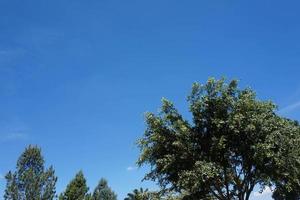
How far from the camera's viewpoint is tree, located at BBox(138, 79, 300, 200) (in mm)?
24438

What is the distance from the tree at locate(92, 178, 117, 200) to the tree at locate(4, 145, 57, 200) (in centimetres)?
2848

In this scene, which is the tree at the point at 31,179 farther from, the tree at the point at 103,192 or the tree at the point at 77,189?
the tree at the point at 103,192

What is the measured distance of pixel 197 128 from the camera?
86.4 ft

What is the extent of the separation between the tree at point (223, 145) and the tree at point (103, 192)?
5186 cm

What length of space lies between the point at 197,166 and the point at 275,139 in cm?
506

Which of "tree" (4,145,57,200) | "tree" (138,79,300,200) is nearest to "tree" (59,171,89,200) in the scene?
"tree" (4,145,57,200)

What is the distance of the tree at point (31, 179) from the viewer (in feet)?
153

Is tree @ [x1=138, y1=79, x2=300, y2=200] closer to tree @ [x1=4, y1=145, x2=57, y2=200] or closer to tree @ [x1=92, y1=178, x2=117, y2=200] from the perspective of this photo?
tree @ [x1=4, y1=145, x2=57, y2=200]

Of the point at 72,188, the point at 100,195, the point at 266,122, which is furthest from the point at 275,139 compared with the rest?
the point at 100,195

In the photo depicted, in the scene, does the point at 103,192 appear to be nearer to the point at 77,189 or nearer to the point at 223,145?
the point at 77,189

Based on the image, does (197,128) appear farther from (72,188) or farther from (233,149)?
(72,188)

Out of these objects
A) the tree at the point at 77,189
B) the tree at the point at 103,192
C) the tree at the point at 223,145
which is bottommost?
the tree at the point at 223,145

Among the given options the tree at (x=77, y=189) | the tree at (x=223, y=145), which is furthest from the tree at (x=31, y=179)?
the tree at (x=223, y=145)

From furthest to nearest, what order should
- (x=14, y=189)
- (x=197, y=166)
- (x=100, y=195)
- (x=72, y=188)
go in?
1. (x=100, y=195)
2. (x=72, y=188)
3. (x=14, y=189)
4. (x=197, y=166)
